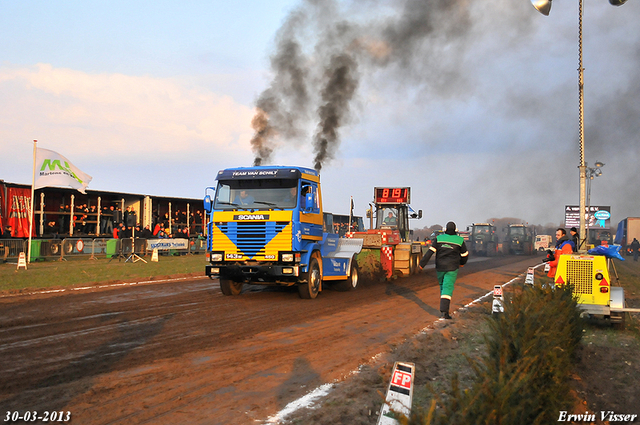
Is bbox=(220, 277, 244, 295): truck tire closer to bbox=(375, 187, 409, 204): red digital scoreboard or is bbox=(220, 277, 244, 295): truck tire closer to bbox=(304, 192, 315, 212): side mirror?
bbox=(304, 192, 315, 212): side mirror

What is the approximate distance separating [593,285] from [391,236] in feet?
33.6

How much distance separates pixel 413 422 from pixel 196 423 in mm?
2326

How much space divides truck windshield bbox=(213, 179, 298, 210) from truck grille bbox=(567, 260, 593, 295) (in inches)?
241

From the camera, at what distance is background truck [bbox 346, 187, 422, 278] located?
59.6 feet

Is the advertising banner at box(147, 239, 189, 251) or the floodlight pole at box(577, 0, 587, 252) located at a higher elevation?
the floodlight pole at box(577, 0, 587, 252)

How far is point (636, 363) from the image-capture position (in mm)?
6688

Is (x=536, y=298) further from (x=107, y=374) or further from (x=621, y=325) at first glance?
(x=107, y=374)

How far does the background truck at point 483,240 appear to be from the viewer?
45.6m

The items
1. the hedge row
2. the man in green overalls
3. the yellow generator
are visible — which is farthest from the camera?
the man in green overalls

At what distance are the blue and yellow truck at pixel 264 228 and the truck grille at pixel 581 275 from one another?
5.78 m

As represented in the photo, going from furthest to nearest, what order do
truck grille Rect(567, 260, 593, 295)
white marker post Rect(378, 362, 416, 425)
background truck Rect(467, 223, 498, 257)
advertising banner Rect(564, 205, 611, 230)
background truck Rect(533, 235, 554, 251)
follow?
advertising banner Rect(564, 205, 611, 230) < background truck Rect(533, 235, 554, 251) < background truck Rect(467, 223, 498, 257) < truck grille Rect(567, 260, 593, 295) < white marker post Rect(378, 362, 416, 425)

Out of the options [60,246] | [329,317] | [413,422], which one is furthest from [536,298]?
[60,246]

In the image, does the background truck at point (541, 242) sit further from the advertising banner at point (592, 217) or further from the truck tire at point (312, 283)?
the truck tire at point (312, 283)

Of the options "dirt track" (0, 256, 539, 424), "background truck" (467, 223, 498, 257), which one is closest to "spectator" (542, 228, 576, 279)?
"dirt track" (0, 256, 539, 424)
